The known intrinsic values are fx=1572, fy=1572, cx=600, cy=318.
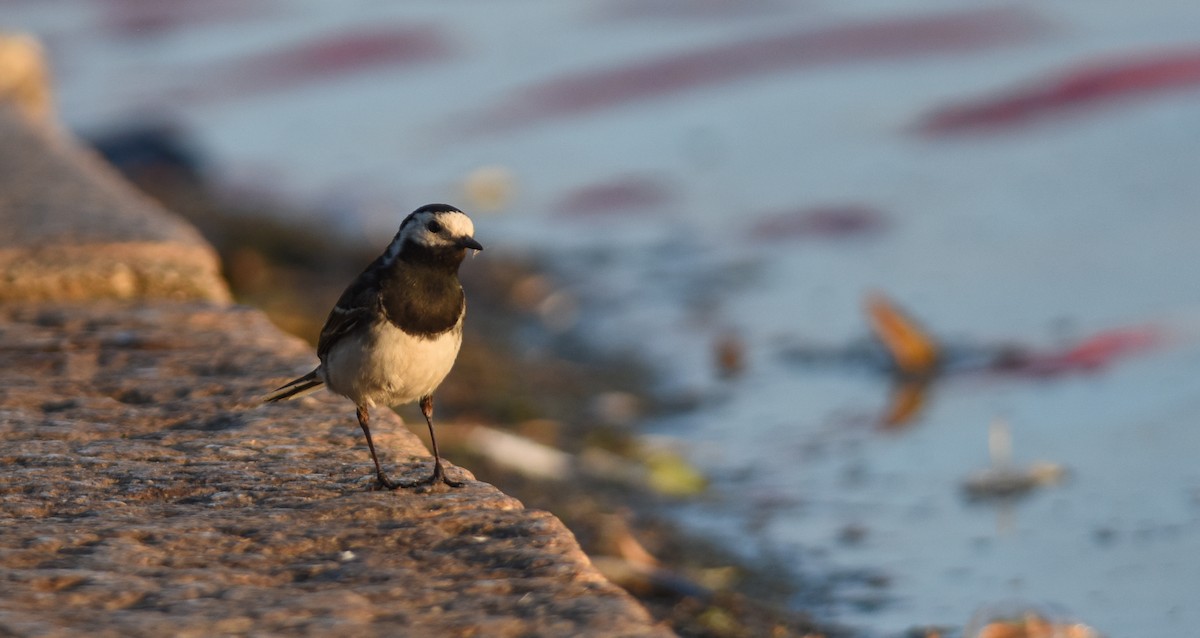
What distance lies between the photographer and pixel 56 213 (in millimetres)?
4879

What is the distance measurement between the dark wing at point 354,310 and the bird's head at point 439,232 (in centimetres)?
10

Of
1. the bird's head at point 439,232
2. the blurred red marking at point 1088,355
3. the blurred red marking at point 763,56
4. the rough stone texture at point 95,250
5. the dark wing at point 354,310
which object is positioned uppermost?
the blurred red marking at point 763,56

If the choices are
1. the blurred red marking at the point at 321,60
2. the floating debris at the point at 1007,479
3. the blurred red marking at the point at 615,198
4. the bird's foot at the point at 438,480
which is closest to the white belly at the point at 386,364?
the bird's foot at the point at 438,480

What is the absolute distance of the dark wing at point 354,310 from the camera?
324 centimetres

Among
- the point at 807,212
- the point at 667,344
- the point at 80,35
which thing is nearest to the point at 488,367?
the point at 667,344

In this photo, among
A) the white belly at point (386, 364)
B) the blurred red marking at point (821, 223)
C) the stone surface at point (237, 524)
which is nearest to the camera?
the stone surface at point (237, 524)

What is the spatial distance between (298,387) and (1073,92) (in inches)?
305

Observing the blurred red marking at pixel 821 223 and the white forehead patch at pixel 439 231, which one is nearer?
the white forehead patch at pixel 439 231

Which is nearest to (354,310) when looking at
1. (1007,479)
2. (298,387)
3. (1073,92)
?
(298,387)

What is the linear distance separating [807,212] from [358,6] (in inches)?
412

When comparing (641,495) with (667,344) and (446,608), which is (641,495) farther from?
(446,608)

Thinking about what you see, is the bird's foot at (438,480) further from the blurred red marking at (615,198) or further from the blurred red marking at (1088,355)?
the blurred red marking at (615,198)

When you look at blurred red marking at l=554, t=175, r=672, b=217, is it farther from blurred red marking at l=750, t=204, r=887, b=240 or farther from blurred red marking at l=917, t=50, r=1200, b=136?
blurred red marking at l=917, t=50, r=1200, b=136

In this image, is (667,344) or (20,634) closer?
(20,634)
